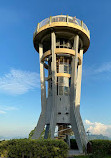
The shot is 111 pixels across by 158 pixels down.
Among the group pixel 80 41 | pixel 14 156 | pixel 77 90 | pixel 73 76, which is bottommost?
pixel 14 156

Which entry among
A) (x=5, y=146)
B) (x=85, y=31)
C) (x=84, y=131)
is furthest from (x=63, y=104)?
(x=85, y=31)

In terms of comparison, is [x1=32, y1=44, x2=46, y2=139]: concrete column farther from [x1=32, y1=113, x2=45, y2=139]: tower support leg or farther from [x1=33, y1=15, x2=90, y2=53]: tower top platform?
[x1=33, y1=15, x2=90, y2=53]: tower top platform

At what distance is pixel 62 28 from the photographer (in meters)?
29.9

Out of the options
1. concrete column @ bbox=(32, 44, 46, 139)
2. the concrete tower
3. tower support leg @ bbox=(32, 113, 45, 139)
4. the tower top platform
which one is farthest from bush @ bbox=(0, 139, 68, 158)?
the tower top platform

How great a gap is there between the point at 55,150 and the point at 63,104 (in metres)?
13.9

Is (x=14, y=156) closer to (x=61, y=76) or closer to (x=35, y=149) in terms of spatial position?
(x=35, y=149)

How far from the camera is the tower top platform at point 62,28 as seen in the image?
96.1 feet

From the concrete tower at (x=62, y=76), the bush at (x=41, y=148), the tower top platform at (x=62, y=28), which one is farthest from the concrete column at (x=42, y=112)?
the bush at (x=41, y=148)

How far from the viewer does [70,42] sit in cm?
3469

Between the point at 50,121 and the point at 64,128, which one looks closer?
the point at 50,121

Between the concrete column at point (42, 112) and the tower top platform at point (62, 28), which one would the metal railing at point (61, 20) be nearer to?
the tower top platform at point (62, 28)

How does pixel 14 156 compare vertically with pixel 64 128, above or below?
below

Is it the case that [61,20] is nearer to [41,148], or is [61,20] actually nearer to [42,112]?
[42,112]

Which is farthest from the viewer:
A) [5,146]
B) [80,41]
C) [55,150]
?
[80,41]
